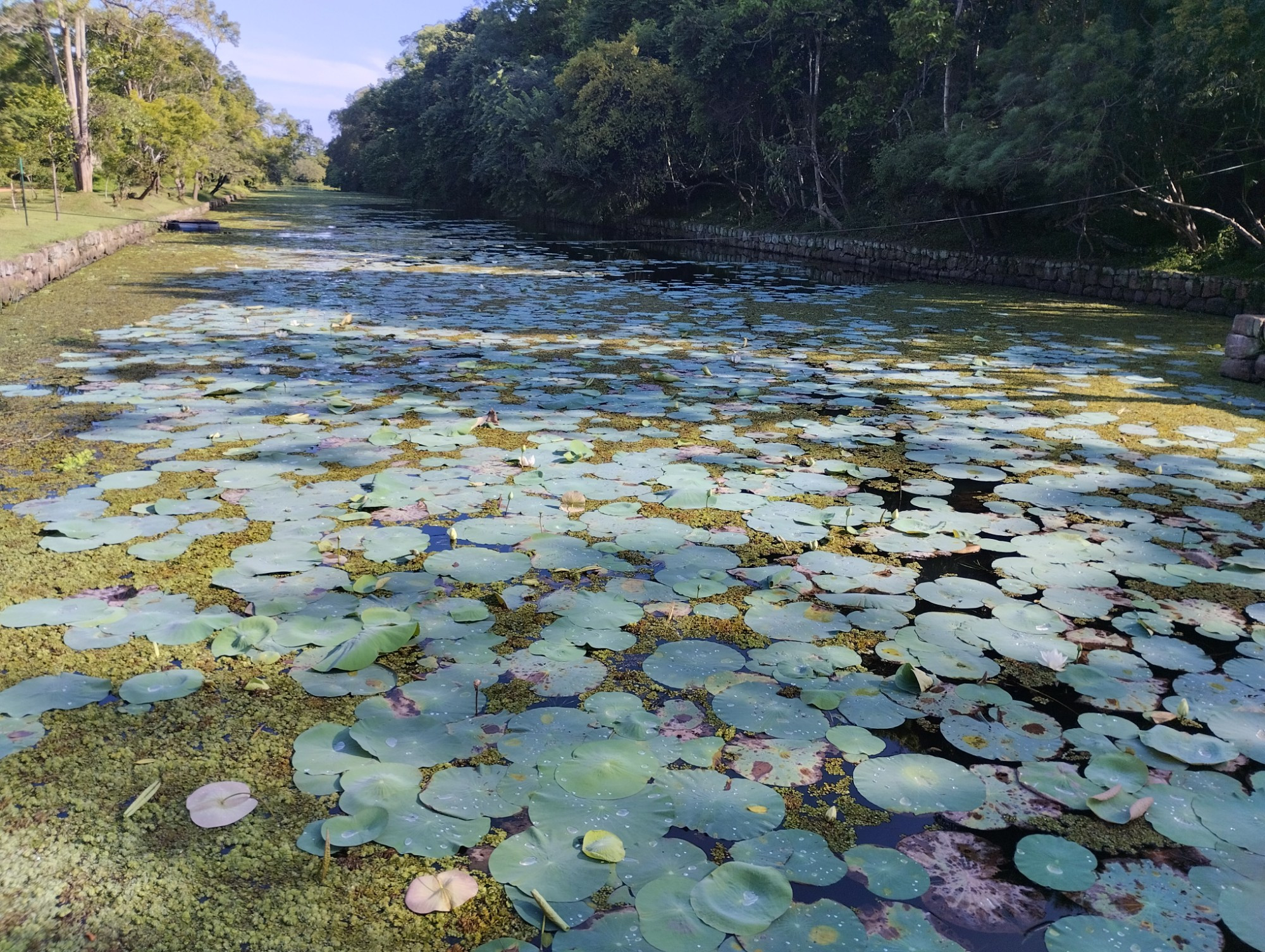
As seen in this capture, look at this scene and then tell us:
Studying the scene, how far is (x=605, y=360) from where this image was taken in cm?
582

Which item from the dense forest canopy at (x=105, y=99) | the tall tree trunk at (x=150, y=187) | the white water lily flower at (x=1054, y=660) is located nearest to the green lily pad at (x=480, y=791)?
the white water lily flower at (x=1054, y=660)

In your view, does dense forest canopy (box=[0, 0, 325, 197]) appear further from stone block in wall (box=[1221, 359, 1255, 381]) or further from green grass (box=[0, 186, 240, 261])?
stone block in wall (box=[1221, 359, 1255, 381])

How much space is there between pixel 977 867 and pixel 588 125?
2037 centimetres

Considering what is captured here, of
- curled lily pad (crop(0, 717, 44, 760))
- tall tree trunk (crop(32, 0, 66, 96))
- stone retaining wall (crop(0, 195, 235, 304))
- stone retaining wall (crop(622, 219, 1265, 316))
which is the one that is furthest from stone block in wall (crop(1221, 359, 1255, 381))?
tall tree trunk (crop(32, 0, 66, 96))

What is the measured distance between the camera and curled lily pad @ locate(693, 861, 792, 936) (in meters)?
1.27

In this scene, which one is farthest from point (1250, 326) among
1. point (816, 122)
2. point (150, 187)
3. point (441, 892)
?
point (150, 187)

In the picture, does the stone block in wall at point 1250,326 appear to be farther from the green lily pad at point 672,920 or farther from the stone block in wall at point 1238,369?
the green lily pad at point 672,920

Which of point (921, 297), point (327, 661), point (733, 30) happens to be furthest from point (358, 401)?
point (733, 30)

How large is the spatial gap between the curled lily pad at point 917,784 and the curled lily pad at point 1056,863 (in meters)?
0.12

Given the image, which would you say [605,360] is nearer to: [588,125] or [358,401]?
[358,401]

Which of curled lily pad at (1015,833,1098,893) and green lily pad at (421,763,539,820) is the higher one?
green lily pad at (421,763,539,820)

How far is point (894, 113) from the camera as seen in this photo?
567 inches

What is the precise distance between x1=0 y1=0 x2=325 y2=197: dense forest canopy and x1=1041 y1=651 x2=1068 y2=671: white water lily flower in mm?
15009

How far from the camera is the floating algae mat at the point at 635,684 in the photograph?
4.38ft
